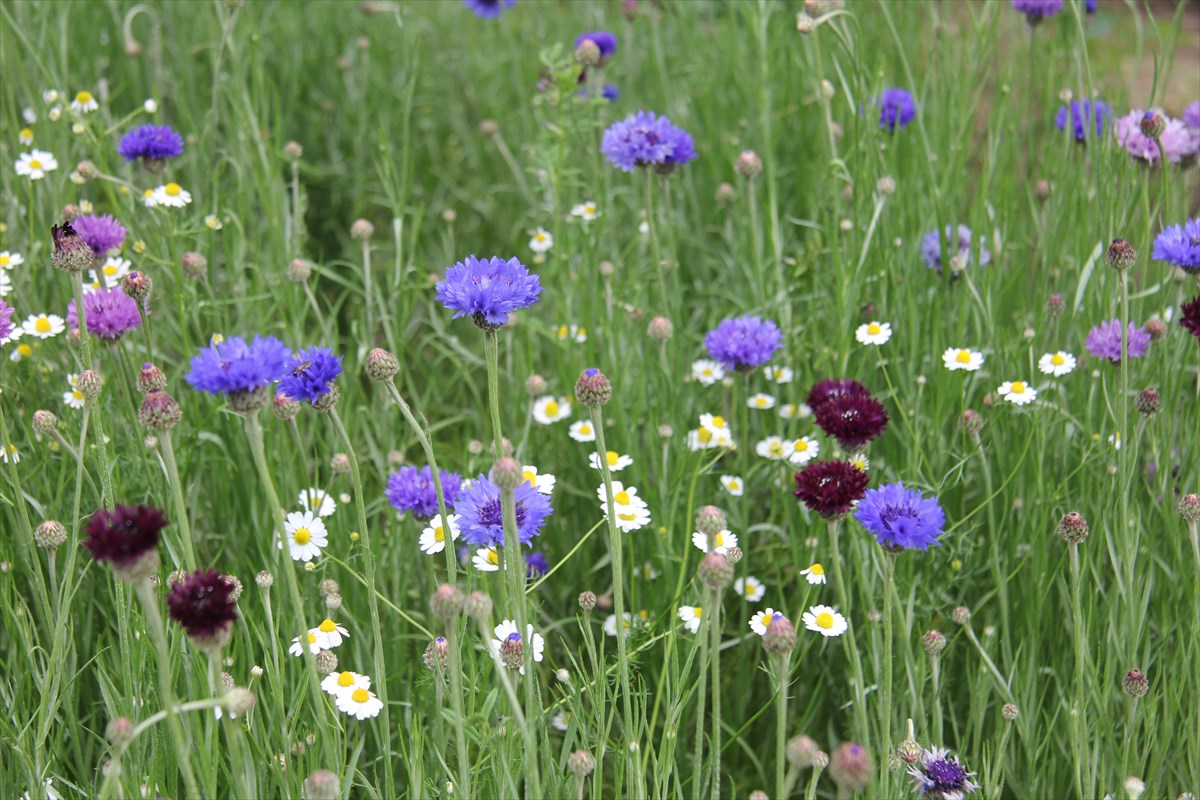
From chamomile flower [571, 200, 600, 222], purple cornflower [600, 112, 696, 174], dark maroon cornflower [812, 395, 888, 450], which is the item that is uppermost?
purple cornflower [600, 112, 696, 174]

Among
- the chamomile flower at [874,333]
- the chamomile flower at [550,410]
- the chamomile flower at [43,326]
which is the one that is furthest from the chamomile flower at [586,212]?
the chamomile flower at [43,326]

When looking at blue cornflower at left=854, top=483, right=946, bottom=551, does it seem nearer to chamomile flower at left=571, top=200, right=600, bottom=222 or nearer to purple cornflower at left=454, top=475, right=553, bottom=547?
purple cornflower at left=454, top=475, right=553, bottom=547

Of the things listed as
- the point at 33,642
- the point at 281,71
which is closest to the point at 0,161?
the point at 281,71

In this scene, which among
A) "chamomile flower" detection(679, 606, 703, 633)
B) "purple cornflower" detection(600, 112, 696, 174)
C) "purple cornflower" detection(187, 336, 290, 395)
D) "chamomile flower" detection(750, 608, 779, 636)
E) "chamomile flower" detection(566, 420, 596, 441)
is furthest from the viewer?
"purple cornflower" detection(600, 112, 696, 174)

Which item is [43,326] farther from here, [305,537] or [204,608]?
[204,608]

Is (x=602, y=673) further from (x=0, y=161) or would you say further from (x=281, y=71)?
(x=281, y=71)

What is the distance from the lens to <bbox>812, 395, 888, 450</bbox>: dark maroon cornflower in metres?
1.46

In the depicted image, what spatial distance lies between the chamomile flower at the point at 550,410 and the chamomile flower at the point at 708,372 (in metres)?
0.24

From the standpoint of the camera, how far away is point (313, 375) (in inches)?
A: 51.9

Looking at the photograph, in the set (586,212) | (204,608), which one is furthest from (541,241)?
(204,608)

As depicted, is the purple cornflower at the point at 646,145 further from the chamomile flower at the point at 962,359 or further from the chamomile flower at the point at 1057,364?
the chamomile flower at the point at 1057,364

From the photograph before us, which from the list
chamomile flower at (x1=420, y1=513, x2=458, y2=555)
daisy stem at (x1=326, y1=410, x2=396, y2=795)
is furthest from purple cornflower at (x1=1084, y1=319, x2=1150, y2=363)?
daisy stem at (x1=326, y1=410, x2=396, y2=795)

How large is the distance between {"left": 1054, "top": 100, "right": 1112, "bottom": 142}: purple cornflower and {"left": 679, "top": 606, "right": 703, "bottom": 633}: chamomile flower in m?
1.16

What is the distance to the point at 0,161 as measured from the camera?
2402 mm
